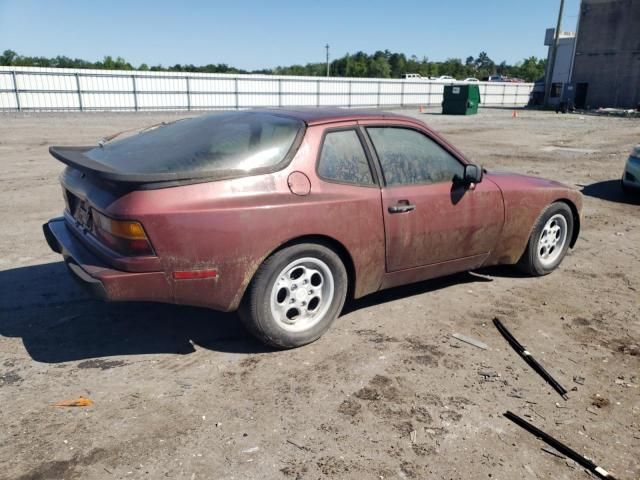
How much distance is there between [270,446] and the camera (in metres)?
2.67

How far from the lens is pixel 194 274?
10.3ft

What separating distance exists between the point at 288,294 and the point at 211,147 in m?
1.09

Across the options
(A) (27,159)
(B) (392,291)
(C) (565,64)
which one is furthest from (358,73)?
(B) (392,291)

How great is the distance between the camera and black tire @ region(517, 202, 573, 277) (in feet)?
16.2

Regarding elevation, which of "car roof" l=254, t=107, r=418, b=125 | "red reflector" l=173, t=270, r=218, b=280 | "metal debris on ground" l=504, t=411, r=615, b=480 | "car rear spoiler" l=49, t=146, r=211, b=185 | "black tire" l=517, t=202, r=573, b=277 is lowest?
"metal debris on ground" l=504, t=411, r=615, b=480

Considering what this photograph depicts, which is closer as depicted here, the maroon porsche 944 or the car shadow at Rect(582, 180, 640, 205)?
the maroon porsche 944

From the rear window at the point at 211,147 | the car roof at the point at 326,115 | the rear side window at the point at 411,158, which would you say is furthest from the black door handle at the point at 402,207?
the rear window at the point at 211,147

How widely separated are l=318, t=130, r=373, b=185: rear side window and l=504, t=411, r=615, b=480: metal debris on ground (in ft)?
5.84

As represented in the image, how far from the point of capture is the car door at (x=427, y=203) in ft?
12.8

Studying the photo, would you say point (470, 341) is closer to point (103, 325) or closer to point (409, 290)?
point (409, 290)

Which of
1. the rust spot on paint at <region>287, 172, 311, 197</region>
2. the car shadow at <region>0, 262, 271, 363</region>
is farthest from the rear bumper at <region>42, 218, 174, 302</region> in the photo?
the rust spot on paint at <region>287, 172, 311, 197</region>

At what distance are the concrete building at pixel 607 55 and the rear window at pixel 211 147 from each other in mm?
46150

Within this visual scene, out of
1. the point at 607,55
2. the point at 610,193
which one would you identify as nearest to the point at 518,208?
the point at 610,193

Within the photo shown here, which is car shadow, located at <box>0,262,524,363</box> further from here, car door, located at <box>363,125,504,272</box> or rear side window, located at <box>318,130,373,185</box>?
rear side window, located at <box>318,130,373,185</box>
